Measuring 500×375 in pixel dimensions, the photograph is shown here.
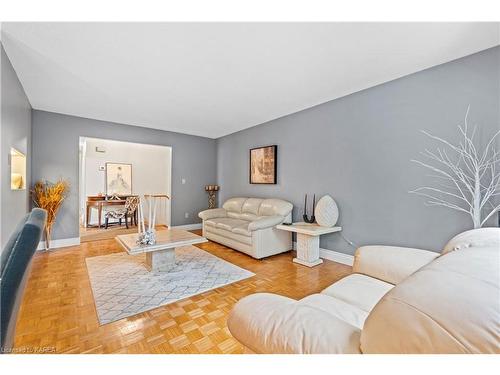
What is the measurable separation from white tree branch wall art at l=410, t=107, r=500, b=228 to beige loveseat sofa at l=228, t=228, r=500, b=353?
1538 millimetres

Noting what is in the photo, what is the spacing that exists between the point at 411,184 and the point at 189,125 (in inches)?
162

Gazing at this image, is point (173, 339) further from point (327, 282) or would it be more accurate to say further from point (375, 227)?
point (375, 227)

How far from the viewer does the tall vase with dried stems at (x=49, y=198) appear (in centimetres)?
368

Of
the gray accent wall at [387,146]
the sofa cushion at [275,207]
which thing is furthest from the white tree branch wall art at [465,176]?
the sofa cushion at [275,207]

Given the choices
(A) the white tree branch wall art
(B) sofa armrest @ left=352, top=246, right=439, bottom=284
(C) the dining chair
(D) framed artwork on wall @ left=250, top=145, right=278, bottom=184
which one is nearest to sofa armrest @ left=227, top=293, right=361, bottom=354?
(B) sofa armrest @ left=352, top=246, right=439, bottom=284

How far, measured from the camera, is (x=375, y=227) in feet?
9.59

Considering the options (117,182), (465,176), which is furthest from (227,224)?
(117,182)

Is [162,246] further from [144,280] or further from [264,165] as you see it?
[264,165]

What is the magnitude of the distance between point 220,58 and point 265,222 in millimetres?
2285

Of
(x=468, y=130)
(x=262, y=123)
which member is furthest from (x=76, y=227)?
(x=468, y=130)

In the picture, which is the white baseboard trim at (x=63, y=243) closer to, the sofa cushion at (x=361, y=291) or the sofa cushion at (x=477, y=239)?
the sofa cushion at (x=361, y=291)

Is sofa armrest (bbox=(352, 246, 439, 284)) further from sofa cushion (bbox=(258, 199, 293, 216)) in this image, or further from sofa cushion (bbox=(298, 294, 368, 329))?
sofa cushion (bbox=(258, 199, 293, 216))

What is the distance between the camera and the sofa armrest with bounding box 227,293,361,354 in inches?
28.9

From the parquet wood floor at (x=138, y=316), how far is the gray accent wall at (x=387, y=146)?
895 mm
